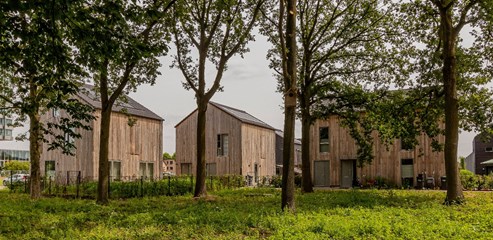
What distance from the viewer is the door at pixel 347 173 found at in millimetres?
34625

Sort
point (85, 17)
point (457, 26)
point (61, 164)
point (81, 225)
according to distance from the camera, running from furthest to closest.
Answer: point (61, 164) → point (457, 26) → point (81, 225) → point (85, 17)

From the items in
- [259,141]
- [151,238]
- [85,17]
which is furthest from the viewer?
[259,141]

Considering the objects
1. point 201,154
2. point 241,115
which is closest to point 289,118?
point 201,154

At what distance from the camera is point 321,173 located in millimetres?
35594

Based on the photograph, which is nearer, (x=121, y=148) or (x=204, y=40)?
(x=204, y=40)

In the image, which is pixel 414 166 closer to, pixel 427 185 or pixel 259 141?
pixel 427 185

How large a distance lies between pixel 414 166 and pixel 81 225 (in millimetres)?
26488

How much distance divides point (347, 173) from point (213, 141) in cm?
1273

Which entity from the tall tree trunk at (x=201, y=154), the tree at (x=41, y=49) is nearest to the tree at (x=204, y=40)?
the tall tree trunk at (x=201, y=154)

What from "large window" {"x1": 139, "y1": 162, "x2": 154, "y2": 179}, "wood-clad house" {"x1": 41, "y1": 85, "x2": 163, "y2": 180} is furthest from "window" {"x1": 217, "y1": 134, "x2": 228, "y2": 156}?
"large window" {"x1": 139, "y1": 162, "x2": 154, "y2": 179}

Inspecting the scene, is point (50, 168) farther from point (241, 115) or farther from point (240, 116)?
point (241, 115)

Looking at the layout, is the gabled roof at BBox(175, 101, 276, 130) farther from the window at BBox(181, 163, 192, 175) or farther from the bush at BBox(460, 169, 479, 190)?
the bush at BBox(460, 169, 479, 190)

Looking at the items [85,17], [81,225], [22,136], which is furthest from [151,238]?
[22,136]

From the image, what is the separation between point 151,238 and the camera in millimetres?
9039
